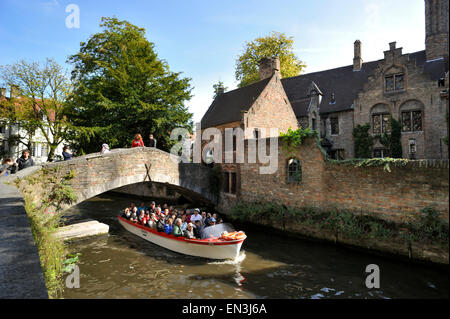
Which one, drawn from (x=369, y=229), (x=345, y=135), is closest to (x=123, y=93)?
(x=369, y=229)

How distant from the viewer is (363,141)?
66.9 feet

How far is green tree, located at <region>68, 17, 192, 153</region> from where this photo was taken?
17.4m

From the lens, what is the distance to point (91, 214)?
17.2m

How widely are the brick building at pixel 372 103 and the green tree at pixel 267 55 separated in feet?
13.7

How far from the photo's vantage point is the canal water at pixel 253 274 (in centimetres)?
709

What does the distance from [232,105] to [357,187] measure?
12.1 m

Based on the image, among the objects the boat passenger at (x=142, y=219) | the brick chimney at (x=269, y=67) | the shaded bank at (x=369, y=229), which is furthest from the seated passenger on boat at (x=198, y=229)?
the brick chimney at (x=269, y=67)

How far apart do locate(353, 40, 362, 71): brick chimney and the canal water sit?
19764mm

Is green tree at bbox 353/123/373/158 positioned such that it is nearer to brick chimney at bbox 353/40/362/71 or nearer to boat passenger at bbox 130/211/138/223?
brick chimney at bbox 353/40/362/71

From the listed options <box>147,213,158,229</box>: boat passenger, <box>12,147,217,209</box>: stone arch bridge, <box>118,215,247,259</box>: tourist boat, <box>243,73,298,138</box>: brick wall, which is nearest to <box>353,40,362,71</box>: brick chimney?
<box>243,73,298,138</box>: brick wall

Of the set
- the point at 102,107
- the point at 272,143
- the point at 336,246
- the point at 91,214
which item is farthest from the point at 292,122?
the point at 91,214

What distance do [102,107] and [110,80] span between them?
7.41 ft

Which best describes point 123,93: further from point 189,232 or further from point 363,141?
point 363,141
